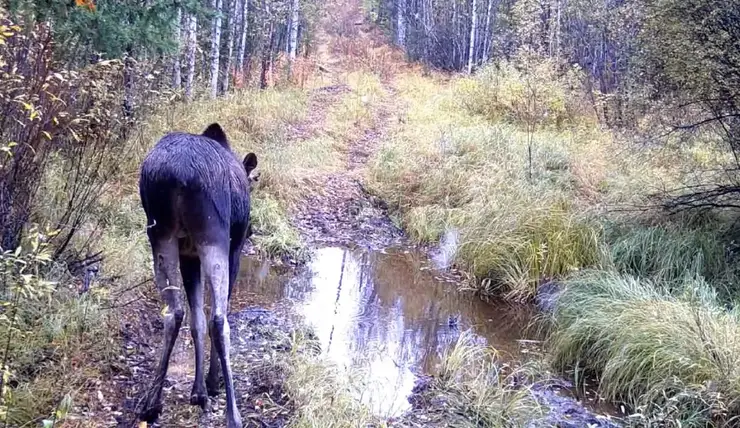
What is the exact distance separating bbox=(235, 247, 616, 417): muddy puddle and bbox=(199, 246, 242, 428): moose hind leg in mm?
1023

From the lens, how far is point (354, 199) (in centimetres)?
1004

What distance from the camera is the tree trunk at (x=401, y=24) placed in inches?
1219

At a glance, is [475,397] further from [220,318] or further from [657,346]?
[220,318]

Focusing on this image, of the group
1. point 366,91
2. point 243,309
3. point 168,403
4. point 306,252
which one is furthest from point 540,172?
point 366,91

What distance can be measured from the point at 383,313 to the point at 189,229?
3266 mm

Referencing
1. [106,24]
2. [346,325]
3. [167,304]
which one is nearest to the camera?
[167,304]

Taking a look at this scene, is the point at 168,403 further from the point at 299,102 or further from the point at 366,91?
the point at 366,91

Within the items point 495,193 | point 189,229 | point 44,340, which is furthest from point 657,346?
point 495,193

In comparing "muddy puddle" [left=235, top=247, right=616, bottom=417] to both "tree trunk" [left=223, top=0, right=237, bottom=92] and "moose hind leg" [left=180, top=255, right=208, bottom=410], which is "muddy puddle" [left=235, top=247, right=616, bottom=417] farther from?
"tree trunk" [left=223, top=0, right=237, bottom=92]

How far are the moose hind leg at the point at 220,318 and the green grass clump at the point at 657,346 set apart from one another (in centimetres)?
249

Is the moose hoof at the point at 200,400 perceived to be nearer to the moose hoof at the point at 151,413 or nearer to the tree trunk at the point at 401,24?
the moose hoof at the point at 151,413

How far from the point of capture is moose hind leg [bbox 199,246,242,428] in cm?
352

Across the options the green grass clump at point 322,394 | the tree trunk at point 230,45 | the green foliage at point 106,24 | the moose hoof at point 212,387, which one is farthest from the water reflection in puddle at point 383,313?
the tree trunk at point 230,45

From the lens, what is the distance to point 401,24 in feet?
103
